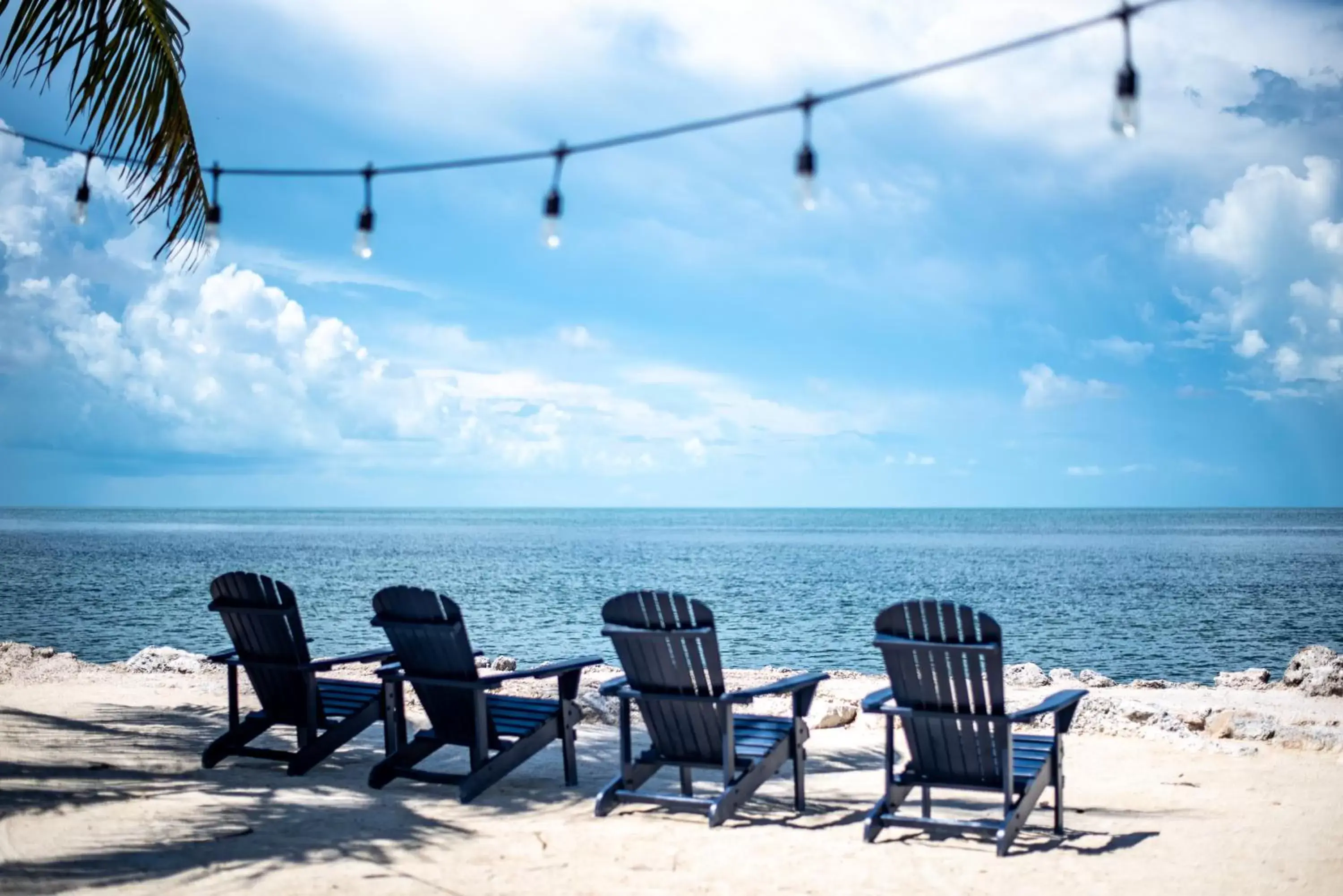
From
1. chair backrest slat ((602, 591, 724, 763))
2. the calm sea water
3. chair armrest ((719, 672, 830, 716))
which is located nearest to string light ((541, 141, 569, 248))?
chair backrest slat ((602, 591, 724, 763))

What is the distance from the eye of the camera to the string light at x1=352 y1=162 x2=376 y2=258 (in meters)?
7.01

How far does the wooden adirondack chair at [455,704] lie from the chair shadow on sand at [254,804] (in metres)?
0.13

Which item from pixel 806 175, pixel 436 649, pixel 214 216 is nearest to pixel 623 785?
pixel 436 649

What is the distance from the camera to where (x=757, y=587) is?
110 ft

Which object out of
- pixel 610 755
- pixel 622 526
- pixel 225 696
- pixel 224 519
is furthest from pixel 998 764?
pixel 224 519

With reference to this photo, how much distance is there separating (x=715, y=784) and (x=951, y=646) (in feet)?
5.79

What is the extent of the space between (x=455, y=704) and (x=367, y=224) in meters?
3.38

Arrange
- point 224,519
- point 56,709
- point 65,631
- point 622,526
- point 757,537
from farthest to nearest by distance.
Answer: point 224,519
point 622,526
point 757,537
point 65,631
point 56,709

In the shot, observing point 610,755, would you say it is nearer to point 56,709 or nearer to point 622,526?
point 56,709

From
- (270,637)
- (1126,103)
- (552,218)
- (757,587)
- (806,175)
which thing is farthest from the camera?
(757,587)

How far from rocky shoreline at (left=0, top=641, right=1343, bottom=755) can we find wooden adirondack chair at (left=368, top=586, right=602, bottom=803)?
1955 mm

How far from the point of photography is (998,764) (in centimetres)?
448

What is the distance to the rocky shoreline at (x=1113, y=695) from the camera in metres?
6.78

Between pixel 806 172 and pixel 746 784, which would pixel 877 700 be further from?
pixel 806 172
